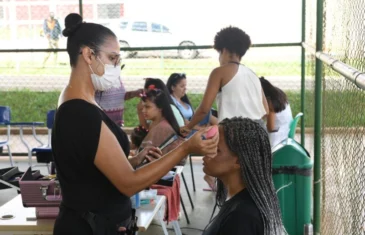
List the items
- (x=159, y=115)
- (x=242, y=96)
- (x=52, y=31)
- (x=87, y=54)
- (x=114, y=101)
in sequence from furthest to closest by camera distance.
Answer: (x=52, y=31), (x=114, y=101), (x=159, y=115), (x=242, y=96), (x=87, y=54)

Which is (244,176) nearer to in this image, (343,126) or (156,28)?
(343,126)

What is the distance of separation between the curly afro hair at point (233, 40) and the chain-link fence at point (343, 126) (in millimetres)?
737

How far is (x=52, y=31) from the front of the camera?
8.40 m

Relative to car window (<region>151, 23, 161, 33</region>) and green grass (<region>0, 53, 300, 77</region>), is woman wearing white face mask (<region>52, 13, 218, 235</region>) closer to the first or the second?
green grass (<region>0, 53, 300, 77</region>)

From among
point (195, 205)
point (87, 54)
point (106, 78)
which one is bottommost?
point (195, 205)

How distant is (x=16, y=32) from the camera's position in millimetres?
8789

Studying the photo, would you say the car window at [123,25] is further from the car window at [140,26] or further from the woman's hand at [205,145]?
the woman's hand at [205,145]

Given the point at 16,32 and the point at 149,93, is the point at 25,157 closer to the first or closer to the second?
the point at 16,32

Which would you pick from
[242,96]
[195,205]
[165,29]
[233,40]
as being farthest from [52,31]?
[242,96]

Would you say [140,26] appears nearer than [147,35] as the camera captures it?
No

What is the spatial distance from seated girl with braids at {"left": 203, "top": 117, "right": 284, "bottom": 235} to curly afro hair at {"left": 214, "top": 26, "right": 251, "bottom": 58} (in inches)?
92.5

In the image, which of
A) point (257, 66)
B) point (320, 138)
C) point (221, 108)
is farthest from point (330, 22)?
point (257, 66)

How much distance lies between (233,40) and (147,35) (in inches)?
162

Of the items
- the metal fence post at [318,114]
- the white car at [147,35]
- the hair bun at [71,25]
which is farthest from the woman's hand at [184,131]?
the white car at [147,35]
